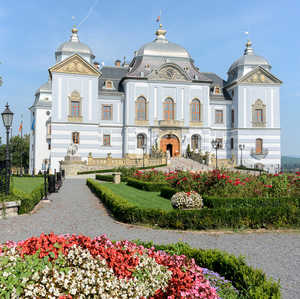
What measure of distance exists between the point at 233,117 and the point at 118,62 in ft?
63.7

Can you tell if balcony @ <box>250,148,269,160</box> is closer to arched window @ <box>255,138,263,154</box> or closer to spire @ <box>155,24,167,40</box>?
arched window @ <box>255,138,263,154</box>

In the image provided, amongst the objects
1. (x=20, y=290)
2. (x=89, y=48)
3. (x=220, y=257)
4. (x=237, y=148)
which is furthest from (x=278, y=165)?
(x=20, y=290)

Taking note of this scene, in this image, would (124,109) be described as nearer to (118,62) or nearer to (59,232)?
(118,62)

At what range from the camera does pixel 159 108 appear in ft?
135

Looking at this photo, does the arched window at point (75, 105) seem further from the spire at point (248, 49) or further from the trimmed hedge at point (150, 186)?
the spire at point (248, 49)

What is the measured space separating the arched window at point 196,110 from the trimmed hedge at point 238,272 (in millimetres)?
37172

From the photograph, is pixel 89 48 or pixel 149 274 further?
pixel 89 48

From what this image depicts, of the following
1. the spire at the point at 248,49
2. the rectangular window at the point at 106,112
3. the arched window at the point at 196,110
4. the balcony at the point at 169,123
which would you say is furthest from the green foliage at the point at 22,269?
the spire at the point at 248,49

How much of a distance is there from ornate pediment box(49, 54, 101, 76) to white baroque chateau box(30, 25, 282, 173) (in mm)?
114

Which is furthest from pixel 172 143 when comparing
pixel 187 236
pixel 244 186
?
pixel 187 236

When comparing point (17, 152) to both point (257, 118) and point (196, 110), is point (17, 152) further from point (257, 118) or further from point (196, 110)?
point (257, 118)

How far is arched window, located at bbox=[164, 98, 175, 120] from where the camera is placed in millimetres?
41562

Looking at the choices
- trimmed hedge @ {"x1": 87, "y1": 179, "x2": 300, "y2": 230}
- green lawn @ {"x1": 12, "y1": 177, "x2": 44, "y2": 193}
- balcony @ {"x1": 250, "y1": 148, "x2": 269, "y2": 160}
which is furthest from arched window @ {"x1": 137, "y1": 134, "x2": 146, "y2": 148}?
trimmed hedge @ {"x1": 87, "y1": 179, "x2": 300, "y2": 230}

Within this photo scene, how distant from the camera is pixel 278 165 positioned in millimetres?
42344
